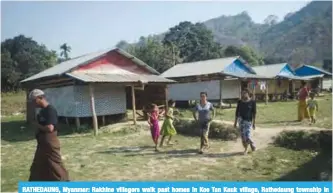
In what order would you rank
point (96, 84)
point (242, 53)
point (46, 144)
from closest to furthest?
point (46, 144) < point (96, 84) < point (242, 53)

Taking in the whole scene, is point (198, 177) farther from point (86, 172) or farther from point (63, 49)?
point (63, 49)

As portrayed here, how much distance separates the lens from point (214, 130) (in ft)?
41.9

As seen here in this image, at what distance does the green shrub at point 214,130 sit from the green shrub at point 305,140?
1.57 metres

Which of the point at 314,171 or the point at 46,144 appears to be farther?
the point at 314,171

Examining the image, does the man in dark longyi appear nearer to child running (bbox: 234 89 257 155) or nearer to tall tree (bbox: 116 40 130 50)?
child running (bbox: 234 89 257 155)

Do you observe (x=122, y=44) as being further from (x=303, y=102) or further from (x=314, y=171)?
(x=314, y=171)

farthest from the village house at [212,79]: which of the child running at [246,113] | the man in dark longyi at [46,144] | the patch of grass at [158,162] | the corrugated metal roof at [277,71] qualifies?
the man in dark longyi at [46,144]

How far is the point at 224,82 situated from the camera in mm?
24266

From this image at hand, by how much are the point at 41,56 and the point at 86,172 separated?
38.5 meters

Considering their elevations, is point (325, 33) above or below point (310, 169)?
above

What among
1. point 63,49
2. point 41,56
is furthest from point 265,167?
point 63,49

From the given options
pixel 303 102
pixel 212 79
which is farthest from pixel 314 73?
pixel 303 102

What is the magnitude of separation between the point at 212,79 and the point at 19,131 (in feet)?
39.9

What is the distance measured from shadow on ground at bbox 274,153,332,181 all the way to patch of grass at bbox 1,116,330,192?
118 millimetres
